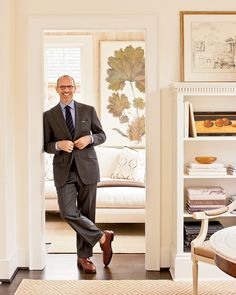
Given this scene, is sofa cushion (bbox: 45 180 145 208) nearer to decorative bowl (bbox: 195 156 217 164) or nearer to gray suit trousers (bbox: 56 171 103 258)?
gray suit trousers (bbox: 56 171 103 258)

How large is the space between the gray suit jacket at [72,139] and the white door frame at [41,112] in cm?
10

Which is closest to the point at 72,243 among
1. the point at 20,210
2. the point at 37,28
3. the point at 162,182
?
the point at 20,210

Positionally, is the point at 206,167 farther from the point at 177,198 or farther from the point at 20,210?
the point at 20,210

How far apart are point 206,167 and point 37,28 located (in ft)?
6.08

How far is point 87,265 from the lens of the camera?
4.51 metres

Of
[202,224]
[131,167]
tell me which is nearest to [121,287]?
[202,224]

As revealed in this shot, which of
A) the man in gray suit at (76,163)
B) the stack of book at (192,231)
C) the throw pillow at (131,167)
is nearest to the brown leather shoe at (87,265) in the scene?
the man in gray suit at (76,163)

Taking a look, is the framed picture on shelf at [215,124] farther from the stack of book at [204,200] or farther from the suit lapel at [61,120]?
the suit lapel at [61,120]

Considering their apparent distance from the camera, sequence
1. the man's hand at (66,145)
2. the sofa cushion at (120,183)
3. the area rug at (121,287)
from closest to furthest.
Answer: the area rug at (121,287)
the man's hand at (66,145)
the sofa cushion at (120,183)

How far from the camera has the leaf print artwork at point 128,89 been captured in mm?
7246

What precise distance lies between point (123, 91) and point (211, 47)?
293 cm

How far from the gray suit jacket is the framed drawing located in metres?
2.68

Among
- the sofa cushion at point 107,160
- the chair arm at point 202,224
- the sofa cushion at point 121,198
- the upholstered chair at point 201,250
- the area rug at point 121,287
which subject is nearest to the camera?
the upholstered chair at point 201,250

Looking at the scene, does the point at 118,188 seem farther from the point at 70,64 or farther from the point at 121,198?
the point at 70,64
